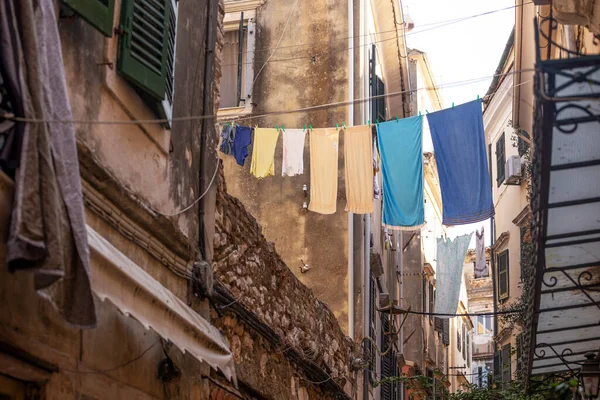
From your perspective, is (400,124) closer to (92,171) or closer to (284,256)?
(284,256)

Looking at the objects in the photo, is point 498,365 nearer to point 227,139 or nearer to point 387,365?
point 387,365

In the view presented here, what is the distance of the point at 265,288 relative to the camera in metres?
11.3

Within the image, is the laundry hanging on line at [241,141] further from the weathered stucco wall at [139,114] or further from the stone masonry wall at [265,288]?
the weathered stucco wall at [139,114]

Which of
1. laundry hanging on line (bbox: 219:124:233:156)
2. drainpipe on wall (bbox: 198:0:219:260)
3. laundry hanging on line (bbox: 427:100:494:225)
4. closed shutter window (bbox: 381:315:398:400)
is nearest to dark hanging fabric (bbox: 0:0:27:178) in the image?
drainpipe on wall (bbox: 198:0:219:260)

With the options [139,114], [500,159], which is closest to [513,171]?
[500,159]

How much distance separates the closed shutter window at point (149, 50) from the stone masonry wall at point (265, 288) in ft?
7.07

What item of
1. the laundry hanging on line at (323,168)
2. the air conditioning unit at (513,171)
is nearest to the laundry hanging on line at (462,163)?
the laundry hanging on line at (323,168)

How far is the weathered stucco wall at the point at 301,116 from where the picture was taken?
17062mm

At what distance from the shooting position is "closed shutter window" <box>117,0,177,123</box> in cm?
737

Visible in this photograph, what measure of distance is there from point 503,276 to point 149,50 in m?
22.9

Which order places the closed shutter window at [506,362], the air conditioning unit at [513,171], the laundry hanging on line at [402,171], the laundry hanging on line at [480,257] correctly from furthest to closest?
the laundry hanging on line at [480,257], the closed shutter window at [506,362], the air conditioning unit at [513,171], the laundry hanging on line at [402,171]

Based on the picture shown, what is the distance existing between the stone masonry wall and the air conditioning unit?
43.2 ft

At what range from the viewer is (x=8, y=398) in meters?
5.71

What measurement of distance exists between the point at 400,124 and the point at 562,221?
613 cm
